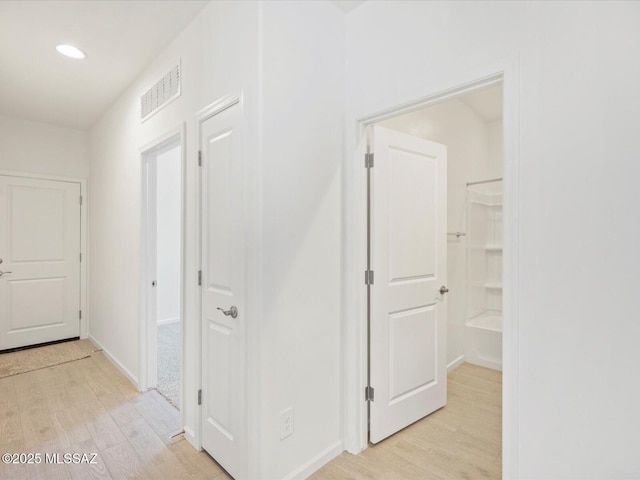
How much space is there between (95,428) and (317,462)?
1601mm

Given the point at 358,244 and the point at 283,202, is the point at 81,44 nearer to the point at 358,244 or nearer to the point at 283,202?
the point at 283,202

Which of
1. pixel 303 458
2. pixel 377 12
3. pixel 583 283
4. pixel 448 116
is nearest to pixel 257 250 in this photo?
pixel 303 458

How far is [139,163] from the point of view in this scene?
289 cm

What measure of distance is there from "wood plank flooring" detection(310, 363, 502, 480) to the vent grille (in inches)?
104

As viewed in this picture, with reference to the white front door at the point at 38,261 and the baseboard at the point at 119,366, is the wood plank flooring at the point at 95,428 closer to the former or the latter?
the baseboard at the point at 119,366

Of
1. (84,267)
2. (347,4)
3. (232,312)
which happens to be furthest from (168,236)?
(347,4)

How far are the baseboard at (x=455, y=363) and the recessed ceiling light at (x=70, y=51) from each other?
4088 millimetres

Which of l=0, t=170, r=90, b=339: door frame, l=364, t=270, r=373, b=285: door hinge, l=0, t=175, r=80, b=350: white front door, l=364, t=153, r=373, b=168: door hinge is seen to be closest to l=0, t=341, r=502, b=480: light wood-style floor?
l=364, t=270, r=373, b=285: door hinge

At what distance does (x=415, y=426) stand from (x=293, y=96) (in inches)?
89.7

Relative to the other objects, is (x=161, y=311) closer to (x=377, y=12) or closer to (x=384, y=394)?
(x=384, y=394)

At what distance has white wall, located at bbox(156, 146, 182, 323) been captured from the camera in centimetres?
509

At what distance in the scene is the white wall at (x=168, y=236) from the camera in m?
5.09

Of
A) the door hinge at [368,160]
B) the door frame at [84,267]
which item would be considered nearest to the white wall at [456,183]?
the door hinge at [368,160]

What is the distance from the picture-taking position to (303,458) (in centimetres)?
185
